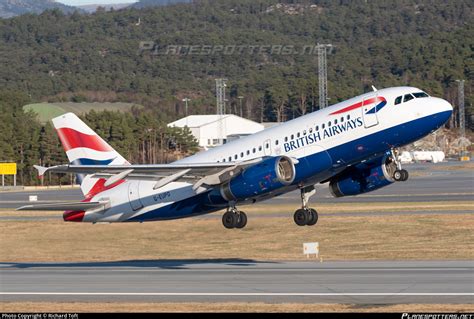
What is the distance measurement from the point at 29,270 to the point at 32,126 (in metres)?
131

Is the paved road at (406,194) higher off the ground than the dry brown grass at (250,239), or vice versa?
the paved road at (406,194)

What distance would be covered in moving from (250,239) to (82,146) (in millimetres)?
19876

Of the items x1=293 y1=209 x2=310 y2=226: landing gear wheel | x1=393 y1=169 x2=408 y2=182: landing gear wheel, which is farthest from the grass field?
x1=393 y1=169 x2=408 y2=182: landing gear wheel

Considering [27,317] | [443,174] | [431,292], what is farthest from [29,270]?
[443,174]

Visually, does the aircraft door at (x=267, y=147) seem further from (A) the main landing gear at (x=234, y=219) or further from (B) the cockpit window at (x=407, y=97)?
(B) the cockpit window at (x=407, y=97)

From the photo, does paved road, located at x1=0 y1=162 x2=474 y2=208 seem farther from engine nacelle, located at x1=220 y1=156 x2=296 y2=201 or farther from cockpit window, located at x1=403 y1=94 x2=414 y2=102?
cockpit window, located at x1=403 y1=94 x2=414 y2=102

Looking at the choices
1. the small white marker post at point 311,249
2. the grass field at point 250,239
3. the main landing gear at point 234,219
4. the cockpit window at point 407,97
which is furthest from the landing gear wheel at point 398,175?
the small white marker post at point 311,249

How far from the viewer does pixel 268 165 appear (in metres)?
50.7

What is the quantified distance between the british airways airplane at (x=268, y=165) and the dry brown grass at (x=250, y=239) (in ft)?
24.6

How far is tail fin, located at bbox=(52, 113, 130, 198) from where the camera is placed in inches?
2282

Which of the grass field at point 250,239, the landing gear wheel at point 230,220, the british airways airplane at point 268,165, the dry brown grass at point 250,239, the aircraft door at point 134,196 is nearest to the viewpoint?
the british airways airplane at point 268,165

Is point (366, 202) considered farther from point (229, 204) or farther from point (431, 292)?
point (431, 292)

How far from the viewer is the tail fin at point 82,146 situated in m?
58.0

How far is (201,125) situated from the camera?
19775 cm
